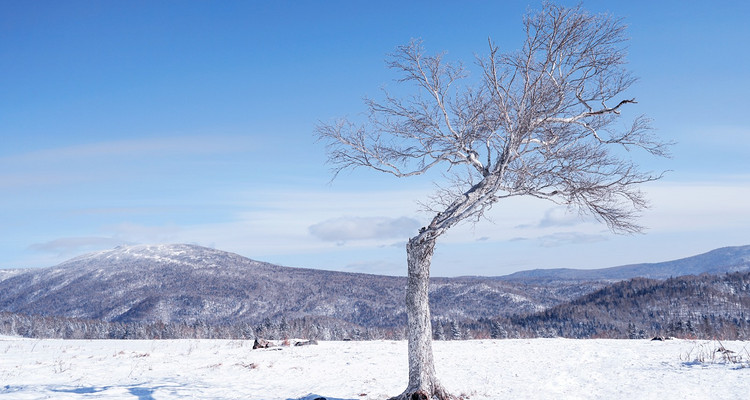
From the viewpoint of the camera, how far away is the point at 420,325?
10.9m

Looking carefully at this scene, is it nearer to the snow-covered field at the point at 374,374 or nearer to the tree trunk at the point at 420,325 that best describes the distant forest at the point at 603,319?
the snow-covered field at the point at 374,374

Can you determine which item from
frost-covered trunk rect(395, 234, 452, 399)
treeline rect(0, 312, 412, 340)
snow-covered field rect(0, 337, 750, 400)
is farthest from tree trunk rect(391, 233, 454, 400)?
treeline rect(0, 312, 412, 340)

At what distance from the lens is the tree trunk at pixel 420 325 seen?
10.8 m

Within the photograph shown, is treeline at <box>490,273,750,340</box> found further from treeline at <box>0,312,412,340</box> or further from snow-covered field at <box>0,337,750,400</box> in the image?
snow-covered field at <box>0,337,750,400</box>

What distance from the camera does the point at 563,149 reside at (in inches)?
481

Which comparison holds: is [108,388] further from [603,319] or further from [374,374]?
[603,319]

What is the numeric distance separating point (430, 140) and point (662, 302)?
213 meters

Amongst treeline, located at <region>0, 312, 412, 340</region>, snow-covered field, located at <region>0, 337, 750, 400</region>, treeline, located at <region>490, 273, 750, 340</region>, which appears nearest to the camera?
snow-covered field, located at <region>0, 337, 750, 400</region>

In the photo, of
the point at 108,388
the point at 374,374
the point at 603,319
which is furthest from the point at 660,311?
the point at 108,388

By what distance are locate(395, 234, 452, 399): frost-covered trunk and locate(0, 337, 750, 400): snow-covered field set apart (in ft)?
4.13

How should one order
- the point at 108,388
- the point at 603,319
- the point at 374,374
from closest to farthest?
the point at 108,388, the point at 374,374, the point at 603,319

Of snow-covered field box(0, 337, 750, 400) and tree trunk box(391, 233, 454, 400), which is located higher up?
tree trunk box(391, 233, 454, 400)

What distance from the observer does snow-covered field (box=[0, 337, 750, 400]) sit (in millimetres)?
11531

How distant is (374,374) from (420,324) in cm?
472
